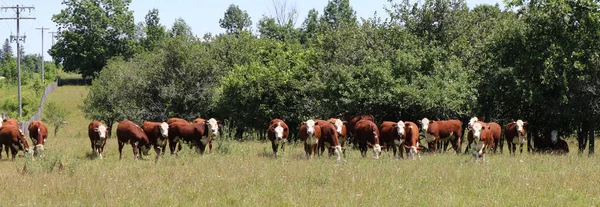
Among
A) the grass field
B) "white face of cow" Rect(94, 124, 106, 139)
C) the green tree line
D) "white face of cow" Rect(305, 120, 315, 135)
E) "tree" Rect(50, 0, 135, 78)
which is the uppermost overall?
"tree" Rect(50, 0, 135, 78)

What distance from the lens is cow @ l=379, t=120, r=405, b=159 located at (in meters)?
23.3

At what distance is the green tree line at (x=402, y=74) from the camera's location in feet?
81.6

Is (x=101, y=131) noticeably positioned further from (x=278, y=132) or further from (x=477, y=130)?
(x=477, y=130)

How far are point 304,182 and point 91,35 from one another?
86.6 m

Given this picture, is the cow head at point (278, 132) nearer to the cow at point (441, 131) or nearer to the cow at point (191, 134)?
the cow at point (191, 134)

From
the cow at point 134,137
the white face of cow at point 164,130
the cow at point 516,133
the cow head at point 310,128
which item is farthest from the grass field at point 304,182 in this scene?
the cow at point 516,133

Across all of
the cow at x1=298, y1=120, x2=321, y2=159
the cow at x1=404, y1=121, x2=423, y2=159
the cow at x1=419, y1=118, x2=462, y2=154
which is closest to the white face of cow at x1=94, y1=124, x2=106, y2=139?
the cow at x1=298, y1=120, x2=321, y2=159

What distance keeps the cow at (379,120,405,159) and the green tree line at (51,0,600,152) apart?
5196 mm

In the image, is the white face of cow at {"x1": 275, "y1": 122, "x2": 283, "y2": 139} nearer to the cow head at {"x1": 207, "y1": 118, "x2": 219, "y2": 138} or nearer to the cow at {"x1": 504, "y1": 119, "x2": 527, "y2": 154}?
the cow head at {"x1": 207, "y1": 118, "x2": 219, "y2": 138}

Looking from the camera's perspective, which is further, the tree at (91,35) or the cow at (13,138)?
the tree at (91,35)

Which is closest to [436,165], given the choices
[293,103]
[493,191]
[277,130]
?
[493,191]

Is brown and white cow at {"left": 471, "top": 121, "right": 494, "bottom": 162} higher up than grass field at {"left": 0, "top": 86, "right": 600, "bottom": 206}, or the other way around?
brown and white cow at {"left": 471, "top": 121, "right": 494, "bottom": 162}

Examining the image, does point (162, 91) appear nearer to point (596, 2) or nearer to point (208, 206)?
point (596, 2)

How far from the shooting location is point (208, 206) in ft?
42.0
